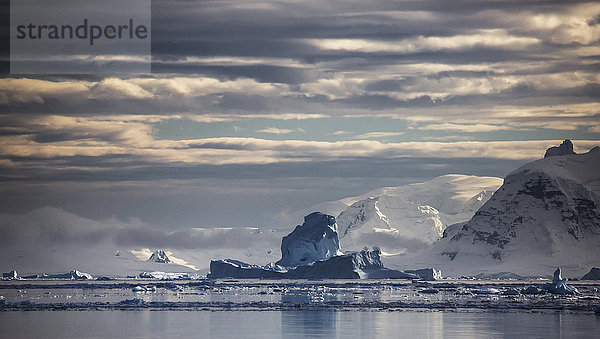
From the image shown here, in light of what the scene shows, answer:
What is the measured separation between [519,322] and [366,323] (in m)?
10.7

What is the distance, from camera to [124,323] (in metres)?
75.7

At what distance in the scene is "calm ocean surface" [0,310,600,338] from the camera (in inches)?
2682

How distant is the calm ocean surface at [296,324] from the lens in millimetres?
68125

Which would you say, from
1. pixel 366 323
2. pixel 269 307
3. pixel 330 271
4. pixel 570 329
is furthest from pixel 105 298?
pixel 330 271

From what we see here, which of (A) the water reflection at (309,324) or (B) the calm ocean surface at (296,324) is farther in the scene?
(A) the water reflection at (309,324)

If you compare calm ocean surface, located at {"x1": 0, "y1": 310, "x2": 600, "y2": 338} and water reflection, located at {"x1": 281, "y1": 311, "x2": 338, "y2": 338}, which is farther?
water reflection, located at {"x1": 281, "y1": 311, "x2": 338, "y2": 338}

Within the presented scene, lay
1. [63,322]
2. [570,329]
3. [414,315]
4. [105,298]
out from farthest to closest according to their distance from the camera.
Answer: [105,298]
[414,315]
[63,322]
[570,329]

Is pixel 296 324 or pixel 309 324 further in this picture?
pixel 309 324

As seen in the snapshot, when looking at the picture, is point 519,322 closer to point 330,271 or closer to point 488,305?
point 488,305

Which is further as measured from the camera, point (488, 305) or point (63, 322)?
point (488, 305)

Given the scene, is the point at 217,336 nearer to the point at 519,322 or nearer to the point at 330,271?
the point at 519,322

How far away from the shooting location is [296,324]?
7550cm

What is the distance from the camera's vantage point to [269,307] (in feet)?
303

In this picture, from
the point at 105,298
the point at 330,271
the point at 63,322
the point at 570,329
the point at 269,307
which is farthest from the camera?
the point at 330,271
